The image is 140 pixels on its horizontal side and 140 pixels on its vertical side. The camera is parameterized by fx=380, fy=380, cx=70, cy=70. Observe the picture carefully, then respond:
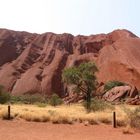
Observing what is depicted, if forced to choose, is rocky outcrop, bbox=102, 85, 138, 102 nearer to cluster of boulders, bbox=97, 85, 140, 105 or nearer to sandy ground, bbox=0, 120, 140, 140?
cluster of boulders, bbox=97, 85, 140, 105

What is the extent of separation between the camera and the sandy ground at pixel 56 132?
714 inches

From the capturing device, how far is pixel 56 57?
408 feet

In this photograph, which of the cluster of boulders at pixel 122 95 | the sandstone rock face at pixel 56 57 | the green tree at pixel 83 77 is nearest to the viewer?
the green tree at pixel 83 77

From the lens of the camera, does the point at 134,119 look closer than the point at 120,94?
Yes

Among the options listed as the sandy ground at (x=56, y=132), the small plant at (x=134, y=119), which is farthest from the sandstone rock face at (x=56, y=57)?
the sandy ground at (x=56, y=132)

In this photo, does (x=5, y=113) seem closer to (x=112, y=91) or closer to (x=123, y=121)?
(x=123, y=121)

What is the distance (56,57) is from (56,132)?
4120 inches

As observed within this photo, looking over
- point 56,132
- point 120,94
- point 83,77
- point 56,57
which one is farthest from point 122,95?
point 56,132

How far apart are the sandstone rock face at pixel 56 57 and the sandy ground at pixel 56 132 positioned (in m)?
71.6

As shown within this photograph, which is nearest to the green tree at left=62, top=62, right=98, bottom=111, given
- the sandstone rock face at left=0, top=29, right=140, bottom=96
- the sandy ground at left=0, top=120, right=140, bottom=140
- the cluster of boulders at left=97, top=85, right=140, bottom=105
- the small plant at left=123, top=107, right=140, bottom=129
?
the small plant at left=123, top=107, right=140, bottom=129

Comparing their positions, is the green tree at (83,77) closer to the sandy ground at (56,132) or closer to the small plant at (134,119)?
the small plant at (134,119)

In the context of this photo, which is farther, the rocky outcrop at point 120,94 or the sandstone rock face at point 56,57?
the sandstone rock face at point 56,57

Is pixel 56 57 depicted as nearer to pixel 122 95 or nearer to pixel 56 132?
pixel 122 95

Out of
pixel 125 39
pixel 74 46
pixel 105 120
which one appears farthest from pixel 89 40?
pixel 105 120
